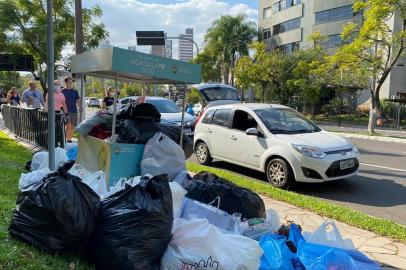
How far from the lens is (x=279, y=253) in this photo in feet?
11.1

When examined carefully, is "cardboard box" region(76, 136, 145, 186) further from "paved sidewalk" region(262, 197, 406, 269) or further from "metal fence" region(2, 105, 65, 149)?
"metal fence" region(2, 105, 65, 149)

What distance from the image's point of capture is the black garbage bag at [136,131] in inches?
201

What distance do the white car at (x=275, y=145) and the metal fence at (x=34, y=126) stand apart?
320cm

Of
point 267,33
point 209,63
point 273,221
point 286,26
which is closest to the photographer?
point 273,221

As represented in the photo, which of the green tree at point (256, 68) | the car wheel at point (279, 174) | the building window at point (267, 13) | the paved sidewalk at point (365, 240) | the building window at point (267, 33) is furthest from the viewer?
the building window at point (267, 13)

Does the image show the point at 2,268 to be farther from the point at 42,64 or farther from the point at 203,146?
the point at 42,64

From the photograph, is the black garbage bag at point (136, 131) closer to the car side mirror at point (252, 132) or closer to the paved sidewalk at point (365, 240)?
the paved sidewalk at point (365, 240)

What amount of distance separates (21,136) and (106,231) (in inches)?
380

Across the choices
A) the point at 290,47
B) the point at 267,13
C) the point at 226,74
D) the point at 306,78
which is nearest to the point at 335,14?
the point at 290,47

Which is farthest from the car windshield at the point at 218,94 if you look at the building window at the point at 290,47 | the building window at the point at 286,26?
the building window at the point at 286,26

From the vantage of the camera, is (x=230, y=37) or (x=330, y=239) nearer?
(x=330, y=239)

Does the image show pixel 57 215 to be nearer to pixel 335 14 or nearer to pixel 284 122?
pixel 284 122

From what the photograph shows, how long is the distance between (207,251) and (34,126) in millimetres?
8310

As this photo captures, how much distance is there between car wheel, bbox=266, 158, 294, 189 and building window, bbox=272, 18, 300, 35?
142ft
